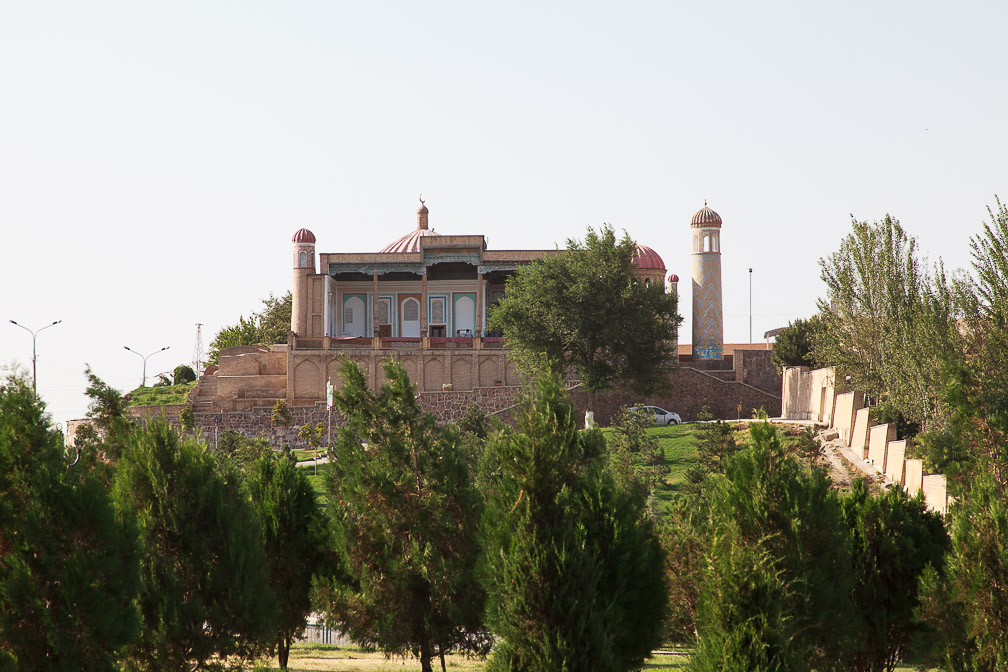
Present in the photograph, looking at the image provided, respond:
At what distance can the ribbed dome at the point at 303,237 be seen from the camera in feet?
171

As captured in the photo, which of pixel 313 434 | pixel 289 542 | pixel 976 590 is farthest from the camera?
pixel 313 434

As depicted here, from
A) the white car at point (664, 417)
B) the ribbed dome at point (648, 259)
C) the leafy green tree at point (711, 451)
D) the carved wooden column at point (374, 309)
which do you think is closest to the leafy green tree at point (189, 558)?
the leafy green tree at point (711, 451)

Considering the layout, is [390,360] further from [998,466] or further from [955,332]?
[955,332]

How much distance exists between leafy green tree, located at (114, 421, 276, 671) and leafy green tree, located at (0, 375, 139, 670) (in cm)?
121

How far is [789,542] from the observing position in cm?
1377

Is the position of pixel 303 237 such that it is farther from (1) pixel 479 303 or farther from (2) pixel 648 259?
(2) pixel 648 259

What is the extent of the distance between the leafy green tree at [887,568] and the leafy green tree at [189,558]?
321 inches

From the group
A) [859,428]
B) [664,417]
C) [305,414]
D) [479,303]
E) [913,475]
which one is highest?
[479,303]

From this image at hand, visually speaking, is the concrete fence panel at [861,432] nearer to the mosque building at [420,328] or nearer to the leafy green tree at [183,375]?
the mosque building at [420,328]

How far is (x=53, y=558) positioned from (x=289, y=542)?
490 centimetres

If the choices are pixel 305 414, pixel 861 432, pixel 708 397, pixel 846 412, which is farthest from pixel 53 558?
pixel 708 397

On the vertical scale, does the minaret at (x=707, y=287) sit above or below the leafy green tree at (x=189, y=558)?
above

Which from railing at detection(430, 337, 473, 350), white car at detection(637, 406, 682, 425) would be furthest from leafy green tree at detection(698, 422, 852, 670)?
railing at detection(430, 337, 473, 350)

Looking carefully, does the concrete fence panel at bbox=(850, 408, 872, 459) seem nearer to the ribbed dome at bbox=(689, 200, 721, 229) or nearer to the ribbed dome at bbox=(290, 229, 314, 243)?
the ribbed dome at bbox=(689, 200, 721, 229)
